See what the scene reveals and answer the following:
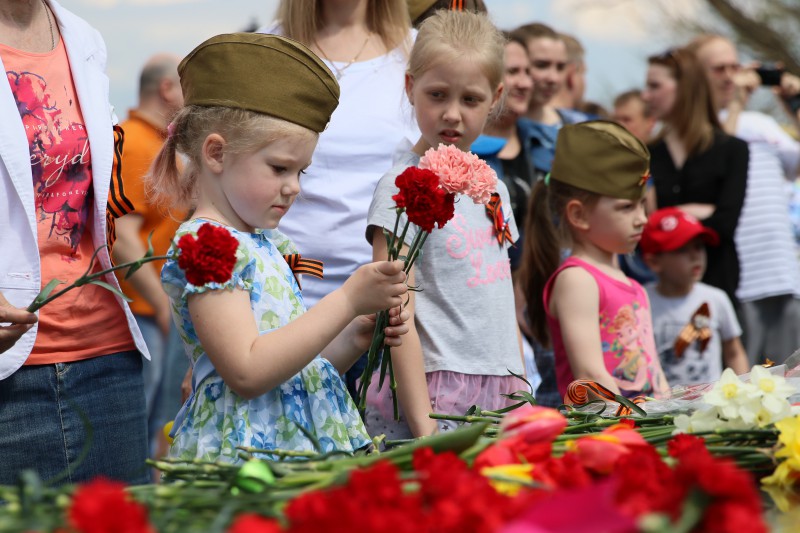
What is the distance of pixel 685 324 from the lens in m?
A: 4.94

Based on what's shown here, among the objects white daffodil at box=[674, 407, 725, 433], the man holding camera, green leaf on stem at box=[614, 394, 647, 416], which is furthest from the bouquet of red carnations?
the man holding camera

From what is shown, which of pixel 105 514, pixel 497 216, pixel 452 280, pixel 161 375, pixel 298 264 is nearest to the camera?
pixel 105 514

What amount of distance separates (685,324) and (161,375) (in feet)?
8.47

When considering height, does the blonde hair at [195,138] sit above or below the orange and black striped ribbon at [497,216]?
above

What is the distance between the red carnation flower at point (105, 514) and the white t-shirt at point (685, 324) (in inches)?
156

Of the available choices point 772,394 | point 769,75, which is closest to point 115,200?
point 772,394

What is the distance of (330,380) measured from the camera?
2355 millimetres

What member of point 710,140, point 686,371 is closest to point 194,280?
point 686,371

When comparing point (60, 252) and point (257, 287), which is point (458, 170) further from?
point (60, 252)

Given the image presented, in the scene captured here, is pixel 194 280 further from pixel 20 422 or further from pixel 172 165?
pixel 20 422

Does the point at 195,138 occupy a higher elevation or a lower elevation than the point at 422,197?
higher

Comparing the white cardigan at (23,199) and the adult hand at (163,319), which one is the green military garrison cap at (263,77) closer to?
the white cardigan at (23,199)

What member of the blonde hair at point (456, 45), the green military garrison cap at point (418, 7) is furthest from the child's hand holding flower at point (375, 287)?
the green military garrison cap at point (418, 7)

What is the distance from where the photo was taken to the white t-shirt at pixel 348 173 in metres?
3.00
